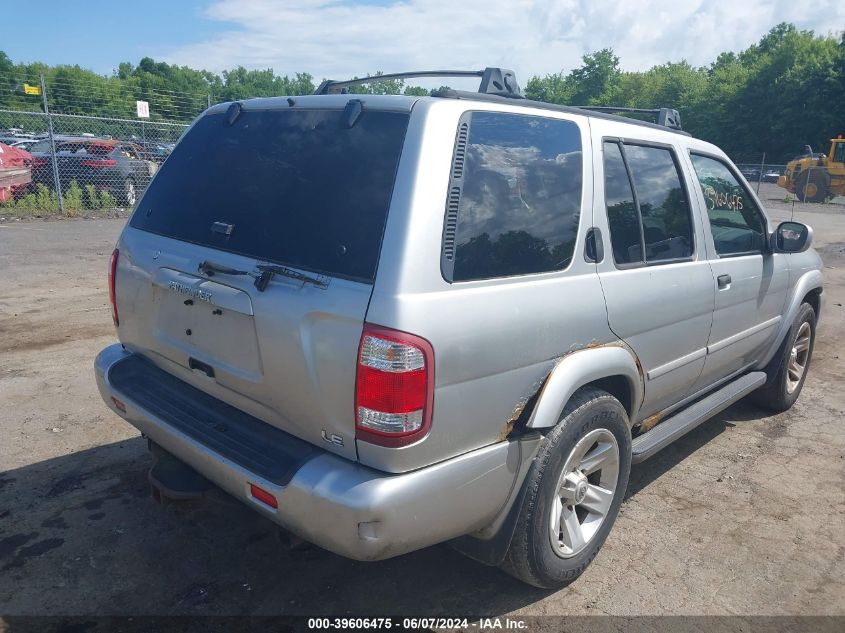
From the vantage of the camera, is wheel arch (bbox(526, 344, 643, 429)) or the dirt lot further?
the dirt lot

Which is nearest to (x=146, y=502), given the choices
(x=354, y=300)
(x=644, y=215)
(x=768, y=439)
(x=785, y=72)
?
(x=354, y=300)

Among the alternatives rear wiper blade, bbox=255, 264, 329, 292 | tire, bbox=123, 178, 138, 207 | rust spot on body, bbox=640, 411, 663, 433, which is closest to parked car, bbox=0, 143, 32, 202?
tire, bbox=123, 178, 138, 207

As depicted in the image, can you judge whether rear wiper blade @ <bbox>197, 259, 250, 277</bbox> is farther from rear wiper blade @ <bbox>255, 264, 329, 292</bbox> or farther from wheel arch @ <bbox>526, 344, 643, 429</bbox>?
wheel arch @ <bbox>526, 344, 643, 429</bbox>

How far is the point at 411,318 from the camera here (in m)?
2.17

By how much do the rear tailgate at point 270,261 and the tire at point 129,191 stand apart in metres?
14.5

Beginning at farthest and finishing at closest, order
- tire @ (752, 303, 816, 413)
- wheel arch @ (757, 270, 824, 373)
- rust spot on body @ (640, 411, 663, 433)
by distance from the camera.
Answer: tire @ (752, 303, 816, 413), wheel arch @ (757, 270, 824, 373), rust spot on body @ (640, 411, 663, 433)

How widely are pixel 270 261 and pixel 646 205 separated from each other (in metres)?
1.92

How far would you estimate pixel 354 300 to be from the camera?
2.23m

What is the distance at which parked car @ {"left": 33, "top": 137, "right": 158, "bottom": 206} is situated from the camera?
15.6 metres

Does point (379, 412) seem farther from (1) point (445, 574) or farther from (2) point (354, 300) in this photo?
(1) point (445, 574)

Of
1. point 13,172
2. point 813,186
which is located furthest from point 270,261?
point 813,186

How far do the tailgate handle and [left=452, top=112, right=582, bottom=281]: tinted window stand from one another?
1115 mm

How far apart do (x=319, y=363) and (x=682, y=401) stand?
245 cm

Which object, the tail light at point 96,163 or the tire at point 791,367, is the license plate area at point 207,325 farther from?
the tail light at point 96,163
